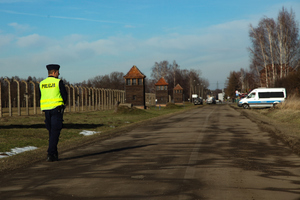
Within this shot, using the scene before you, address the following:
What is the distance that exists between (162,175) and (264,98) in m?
40.2

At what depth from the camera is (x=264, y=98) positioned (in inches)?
1720

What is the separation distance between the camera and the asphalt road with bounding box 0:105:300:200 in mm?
4809

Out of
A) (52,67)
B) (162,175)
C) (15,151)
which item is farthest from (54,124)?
(162,175)

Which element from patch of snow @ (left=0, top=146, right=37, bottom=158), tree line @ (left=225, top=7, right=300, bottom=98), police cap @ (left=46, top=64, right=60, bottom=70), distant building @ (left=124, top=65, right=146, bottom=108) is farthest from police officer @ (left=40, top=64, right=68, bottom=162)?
distant building @ (left=124, top=65, right=146, bottom=108)

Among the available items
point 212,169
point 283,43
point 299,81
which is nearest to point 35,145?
point 212,169

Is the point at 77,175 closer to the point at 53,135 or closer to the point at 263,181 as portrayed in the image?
the point at 53,135

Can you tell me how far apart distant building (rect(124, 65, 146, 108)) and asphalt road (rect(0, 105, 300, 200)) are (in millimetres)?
46607

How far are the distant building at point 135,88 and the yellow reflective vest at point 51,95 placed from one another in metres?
47.9

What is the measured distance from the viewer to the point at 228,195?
475 centimetres

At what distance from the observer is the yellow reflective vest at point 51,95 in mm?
7734

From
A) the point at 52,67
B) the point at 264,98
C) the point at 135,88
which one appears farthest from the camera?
the point at 135,88

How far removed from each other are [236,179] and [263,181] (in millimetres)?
417

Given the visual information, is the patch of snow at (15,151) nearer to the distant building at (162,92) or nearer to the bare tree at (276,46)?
the bare tree at (276,46)

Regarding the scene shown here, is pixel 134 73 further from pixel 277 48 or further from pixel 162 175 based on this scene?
pixel 162 175
